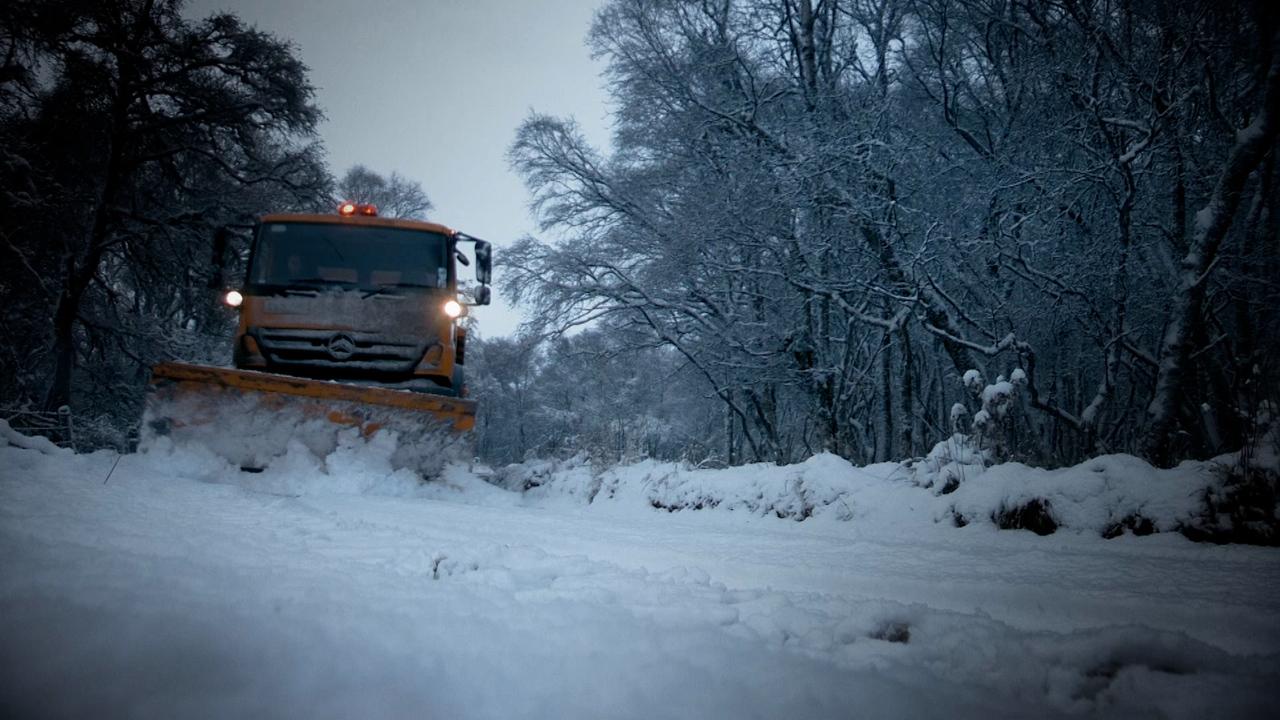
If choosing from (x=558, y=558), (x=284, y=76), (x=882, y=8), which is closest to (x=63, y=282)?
(x=284, y=76)

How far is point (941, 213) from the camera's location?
696 centimetres

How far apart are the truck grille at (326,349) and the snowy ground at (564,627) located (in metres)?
3.37

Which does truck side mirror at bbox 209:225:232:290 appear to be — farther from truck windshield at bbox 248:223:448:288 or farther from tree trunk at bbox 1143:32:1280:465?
tree trunk at bbox 1143:32:1280:465

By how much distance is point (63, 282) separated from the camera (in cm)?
938

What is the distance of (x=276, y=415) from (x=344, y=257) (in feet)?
6.38

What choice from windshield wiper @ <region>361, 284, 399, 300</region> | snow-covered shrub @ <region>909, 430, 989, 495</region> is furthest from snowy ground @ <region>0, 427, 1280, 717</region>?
windshield wiper @ <region>361, 284, 399, 300</region>

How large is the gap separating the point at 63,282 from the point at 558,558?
11.8 meters

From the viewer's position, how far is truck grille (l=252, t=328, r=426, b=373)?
5.80m

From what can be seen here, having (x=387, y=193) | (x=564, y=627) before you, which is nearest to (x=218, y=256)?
(x=564, y=627)

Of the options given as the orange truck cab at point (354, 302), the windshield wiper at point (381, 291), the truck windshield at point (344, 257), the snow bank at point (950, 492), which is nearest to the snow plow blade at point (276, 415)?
the orange truck cab at point (354, 302)

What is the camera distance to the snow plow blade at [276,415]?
4.95 m

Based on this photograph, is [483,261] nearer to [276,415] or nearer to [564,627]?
[276,415]

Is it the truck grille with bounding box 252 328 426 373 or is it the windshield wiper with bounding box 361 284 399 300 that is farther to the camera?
the windshield wiper with bounding box 361 284 399 300

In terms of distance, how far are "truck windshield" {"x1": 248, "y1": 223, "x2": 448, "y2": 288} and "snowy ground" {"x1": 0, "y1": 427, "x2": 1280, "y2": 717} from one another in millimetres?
3967
